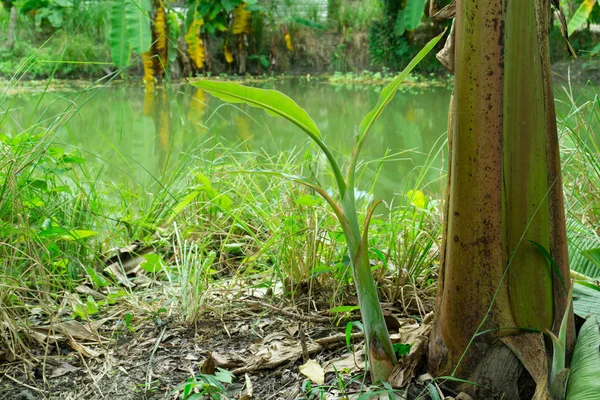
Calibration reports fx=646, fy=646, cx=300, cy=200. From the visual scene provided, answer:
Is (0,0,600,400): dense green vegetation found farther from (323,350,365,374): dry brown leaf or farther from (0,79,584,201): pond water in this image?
(0,79,584,201): pond water

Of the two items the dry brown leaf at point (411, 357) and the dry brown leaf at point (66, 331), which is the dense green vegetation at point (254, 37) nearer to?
the dry brown leaf at point (66, 331)

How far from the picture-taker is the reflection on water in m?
2.83

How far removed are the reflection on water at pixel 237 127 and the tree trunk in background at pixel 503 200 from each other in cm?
88

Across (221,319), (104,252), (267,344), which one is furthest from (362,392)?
(104,252)

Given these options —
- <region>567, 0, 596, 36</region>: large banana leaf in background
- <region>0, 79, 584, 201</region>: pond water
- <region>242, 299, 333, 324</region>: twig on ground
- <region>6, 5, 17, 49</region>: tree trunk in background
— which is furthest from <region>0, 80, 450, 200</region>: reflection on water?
<region>6, 5, 17, 49</region>: tree trunk in background

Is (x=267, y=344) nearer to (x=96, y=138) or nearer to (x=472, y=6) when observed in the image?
(x=472, y=6)

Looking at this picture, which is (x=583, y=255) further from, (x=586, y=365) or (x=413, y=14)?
(x=413, y=14)

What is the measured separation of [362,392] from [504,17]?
0.51m

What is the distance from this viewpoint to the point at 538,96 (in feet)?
2.56

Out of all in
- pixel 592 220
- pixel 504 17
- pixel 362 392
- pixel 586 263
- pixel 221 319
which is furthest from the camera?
pixel 592 220

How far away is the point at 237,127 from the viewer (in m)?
4.45

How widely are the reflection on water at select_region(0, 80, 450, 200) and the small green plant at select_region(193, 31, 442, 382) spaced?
818mm

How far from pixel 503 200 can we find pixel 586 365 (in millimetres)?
222

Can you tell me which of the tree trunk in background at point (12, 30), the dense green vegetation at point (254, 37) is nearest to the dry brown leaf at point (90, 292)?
the dense green vegetation at point (254, 37)
